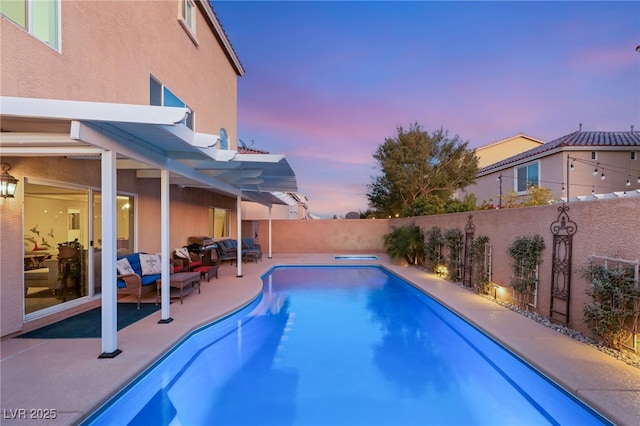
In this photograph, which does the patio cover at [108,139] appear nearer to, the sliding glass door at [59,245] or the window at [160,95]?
the sliding glass door at [59,245]

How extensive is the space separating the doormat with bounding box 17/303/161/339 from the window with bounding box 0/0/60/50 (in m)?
4.79

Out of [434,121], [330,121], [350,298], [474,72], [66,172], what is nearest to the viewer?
[66,172]

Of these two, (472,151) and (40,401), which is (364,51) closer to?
(472,151)

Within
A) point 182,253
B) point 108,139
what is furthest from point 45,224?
point 182,253

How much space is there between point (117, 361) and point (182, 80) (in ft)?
27.4

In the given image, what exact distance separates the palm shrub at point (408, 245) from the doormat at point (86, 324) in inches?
423

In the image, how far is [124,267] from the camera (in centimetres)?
710

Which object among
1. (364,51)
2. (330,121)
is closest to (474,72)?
(364,51)

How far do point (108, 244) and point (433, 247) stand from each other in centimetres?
1136

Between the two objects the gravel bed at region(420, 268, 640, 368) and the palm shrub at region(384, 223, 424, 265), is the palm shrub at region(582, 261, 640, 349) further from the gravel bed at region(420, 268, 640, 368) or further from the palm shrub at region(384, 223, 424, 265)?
the palm shrub at region(384, 223, 424, 265)

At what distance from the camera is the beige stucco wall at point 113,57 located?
4.53m

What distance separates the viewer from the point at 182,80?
970 centimetres

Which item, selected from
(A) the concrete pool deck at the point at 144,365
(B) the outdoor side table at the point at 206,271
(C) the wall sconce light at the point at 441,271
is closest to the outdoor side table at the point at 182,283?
(A) the concrete pool deck at the point at 144,365

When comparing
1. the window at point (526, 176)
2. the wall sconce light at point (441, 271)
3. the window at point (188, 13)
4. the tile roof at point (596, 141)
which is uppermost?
the window at point (188, 13)
